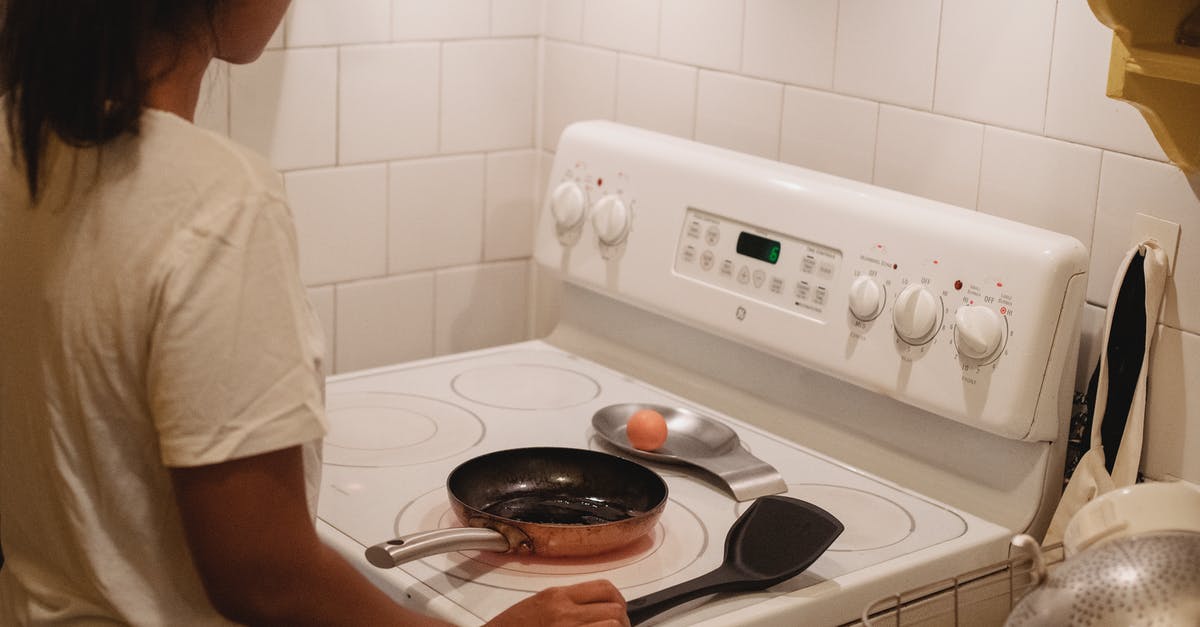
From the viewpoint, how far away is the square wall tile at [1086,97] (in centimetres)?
123

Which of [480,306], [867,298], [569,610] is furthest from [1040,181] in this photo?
[480,306]

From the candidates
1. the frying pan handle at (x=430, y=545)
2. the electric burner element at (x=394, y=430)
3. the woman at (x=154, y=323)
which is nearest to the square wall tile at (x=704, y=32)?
the electric burner element at (x=394, y=430)

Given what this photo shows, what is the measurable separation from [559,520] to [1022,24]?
0.67 meters

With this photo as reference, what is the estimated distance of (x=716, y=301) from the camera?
1.52 m

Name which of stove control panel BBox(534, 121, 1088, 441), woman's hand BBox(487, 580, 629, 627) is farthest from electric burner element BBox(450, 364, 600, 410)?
woman's hand BBox(487, 580, 629, 627)

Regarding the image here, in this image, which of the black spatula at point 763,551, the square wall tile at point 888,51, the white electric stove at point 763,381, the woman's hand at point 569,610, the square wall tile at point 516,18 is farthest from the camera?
the square wall tile at point 516,18

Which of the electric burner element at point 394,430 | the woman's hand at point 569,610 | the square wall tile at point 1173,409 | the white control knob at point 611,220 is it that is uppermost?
the white control knob at point 611,220

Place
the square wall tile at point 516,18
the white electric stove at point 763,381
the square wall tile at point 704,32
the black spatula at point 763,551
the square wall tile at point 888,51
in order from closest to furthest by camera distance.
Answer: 1. the black spatula at point 763,551
2. the white electric stove at point 763,381
3. the square wall tile at point 888,51
4. the square wall tile at point 704,32
5. the square wall tile at point 516,18

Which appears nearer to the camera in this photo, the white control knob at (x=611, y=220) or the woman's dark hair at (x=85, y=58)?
the woman's dark hair at (x=85, y=58)

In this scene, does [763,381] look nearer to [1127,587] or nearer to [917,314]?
[917,314]

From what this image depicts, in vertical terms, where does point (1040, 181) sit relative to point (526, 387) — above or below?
above

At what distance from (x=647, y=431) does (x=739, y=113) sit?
1.54 feet

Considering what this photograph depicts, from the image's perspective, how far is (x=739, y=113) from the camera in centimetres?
164

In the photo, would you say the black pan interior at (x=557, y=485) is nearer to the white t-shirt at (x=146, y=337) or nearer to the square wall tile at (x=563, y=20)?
the white t-shirt at (x=146, y=337)
